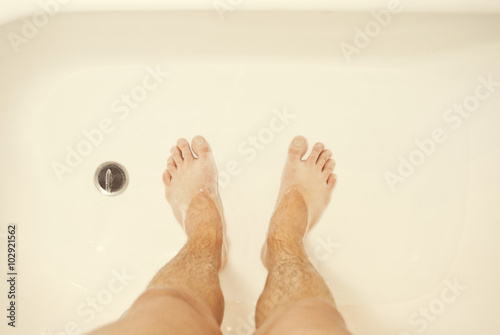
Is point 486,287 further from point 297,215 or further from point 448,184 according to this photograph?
point 297,215

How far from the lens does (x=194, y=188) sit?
3.27 feet

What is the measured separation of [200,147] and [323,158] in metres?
0.28

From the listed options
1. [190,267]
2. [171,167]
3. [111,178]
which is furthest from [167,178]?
[190,267]

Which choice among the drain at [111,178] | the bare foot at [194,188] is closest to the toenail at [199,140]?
the bare foot at [194,188]

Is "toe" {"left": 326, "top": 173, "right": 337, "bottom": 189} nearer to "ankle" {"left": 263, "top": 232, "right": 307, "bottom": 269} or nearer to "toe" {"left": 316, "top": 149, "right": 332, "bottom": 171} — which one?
"toe" {"left": 316, "top": 149, "right": 332, "bottom": 171}

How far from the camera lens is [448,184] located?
103cm

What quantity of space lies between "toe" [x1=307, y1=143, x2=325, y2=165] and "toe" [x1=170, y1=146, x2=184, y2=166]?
29cm

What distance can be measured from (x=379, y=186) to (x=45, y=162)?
77 centimetres

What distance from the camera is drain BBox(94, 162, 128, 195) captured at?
1053mm

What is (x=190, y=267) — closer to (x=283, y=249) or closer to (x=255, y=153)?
(x=283, y=249)

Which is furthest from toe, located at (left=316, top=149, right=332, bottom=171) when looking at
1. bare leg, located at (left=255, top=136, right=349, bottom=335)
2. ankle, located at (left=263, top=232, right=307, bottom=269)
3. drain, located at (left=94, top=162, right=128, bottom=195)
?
drain, located at (left=94, top=162, right=128, bottom=195)

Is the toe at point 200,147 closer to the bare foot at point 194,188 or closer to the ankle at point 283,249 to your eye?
the bare foot at point 194,188

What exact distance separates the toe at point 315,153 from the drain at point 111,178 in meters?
0.43

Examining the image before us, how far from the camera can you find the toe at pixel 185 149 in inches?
40.8
